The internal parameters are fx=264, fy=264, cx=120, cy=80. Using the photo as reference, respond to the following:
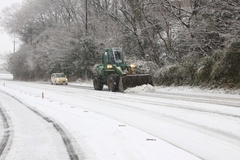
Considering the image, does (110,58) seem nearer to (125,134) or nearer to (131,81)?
(131,81)

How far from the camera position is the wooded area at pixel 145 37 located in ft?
54.7

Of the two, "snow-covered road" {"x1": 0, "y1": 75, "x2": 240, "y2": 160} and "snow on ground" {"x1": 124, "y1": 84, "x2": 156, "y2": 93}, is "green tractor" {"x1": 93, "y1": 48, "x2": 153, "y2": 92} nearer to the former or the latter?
"snow on ground" {"x1": 124, "y1": 84, "x2": 156, "y2": 93}

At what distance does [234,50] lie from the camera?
1540 centimetres

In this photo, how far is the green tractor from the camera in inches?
661

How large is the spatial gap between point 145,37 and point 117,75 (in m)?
9.47

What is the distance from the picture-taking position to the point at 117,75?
1734cm

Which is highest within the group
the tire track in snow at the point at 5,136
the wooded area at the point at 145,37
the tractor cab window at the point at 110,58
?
the wooded area at the point at 145,37

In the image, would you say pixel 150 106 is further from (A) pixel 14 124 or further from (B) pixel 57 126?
(A) pixel 14 124

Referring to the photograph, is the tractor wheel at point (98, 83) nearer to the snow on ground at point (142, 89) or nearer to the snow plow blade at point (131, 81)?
the snow plow blade at point (131, 81)

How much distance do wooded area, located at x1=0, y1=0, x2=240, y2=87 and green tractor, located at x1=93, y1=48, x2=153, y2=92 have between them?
14.2ft

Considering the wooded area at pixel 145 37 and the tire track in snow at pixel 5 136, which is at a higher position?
the wooded area at pixel 145 37

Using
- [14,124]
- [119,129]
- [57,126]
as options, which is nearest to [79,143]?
[119,129]

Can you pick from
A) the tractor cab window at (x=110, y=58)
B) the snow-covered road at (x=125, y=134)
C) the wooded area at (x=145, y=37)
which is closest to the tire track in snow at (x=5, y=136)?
the snow-covered road at (x=125, y=134)

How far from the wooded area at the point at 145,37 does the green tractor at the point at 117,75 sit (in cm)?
432
